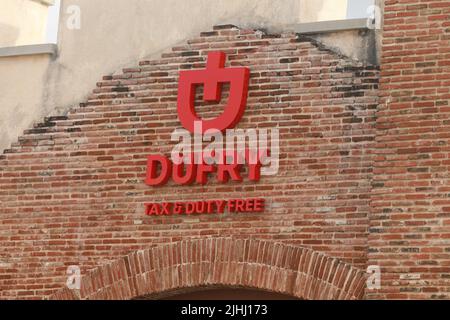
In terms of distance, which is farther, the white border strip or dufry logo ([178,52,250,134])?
the white border strip

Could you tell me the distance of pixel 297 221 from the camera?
1639 cm

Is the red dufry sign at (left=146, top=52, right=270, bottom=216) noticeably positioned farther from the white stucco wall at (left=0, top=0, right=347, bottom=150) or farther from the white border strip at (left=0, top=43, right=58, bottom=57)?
the white border strip at (left=0, top=43, right=58, bottom=57)

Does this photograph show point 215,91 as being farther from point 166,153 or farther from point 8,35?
point 8,35

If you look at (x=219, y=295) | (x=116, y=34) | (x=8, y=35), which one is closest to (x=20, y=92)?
(x=8, y=35)

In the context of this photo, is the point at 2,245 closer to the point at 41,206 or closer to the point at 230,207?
the point at 41,206

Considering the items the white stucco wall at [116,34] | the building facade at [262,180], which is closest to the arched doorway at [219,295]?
the building facade at [262,180]

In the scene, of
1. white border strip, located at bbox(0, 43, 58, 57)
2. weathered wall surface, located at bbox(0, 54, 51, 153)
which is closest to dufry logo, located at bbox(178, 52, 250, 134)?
white border strip, located at bbox(0, 43, 58, 57)

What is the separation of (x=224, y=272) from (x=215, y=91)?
7.04ft

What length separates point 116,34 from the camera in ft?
59.7

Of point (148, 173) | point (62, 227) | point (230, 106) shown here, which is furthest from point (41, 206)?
point (230, 106)

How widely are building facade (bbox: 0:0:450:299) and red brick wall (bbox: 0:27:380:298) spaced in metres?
0.02

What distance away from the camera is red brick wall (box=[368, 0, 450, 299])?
15.1 meters

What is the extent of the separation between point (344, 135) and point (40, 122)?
4.22 metres

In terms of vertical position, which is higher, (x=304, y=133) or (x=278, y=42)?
(x=278, y=42)
